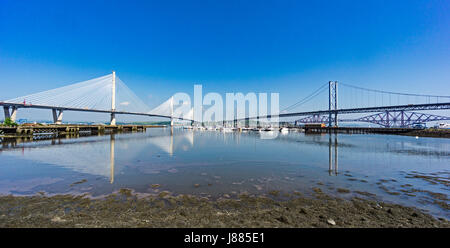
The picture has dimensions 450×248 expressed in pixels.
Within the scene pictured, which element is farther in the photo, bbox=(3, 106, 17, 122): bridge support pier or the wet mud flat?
bbox=(3, 106, 17, 122): bridge support pier

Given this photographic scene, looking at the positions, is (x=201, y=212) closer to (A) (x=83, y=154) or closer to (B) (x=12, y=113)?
(A) (x=83, y=154)

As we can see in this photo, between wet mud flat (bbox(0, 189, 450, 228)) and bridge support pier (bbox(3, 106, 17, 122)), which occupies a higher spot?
bridge support pier (bbox(3, 106, 17, 122))

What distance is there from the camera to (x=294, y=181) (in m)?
7.64

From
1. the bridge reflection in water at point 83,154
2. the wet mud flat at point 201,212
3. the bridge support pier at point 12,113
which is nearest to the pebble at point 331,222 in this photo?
the wet mud flat at point 201,212

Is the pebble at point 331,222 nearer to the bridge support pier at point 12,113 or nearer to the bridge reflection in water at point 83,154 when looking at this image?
the bridge reflection in water at point 83,154

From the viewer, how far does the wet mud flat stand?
3965mm

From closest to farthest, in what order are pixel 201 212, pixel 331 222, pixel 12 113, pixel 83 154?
pixel 331 222, pixel 201 212, pixel 83 154, pixel 12 113

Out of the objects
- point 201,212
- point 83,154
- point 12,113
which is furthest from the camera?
point 12,113

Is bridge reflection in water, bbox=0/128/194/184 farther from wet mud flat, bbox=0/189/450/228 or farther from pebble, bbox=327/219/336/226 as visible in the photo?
pebble, bbox=327/219/336/226

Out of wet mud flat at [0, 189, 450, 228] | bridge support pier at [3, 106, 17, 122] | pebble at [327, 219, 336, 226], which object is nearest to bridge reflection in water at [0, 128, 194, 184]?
wet mud flat at [0, 189, 450, 228]

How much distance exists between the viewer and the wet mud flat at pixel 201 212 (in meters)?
3.96

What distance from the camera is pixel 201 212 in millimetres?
4523

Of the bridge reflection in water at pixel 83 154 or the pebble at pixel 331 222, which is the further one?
the bridge reflection in water at pixel 83 154

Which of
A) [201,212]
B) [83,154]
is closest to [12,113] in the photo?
[83,154]
